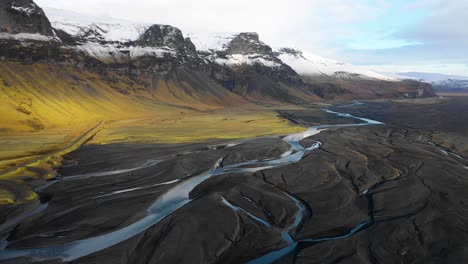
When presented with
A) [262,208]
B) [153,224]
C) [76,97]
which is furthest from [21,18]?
[262,208]

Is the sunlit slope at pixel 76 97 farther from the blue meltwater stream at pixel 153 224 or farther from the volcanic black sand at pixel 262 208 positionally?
the blue meltwater stream at pixel 153 224

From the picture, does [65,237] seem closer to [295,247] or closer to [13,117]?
[295,247]

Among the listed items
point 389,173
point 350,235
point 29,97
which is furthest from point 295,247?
point 29,97

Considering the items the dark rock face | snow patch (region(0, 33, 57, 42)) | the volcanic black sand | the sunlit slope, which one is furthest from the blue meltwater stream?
the dark rock face

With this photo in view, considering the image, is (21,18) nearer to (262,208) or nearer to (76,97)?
(76,97)

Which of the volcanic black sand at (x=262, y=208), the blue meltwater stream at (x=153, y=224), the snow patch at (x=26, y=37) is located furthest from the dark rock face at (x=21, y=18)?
the blue meltwater stream at (x=153, y=224)
